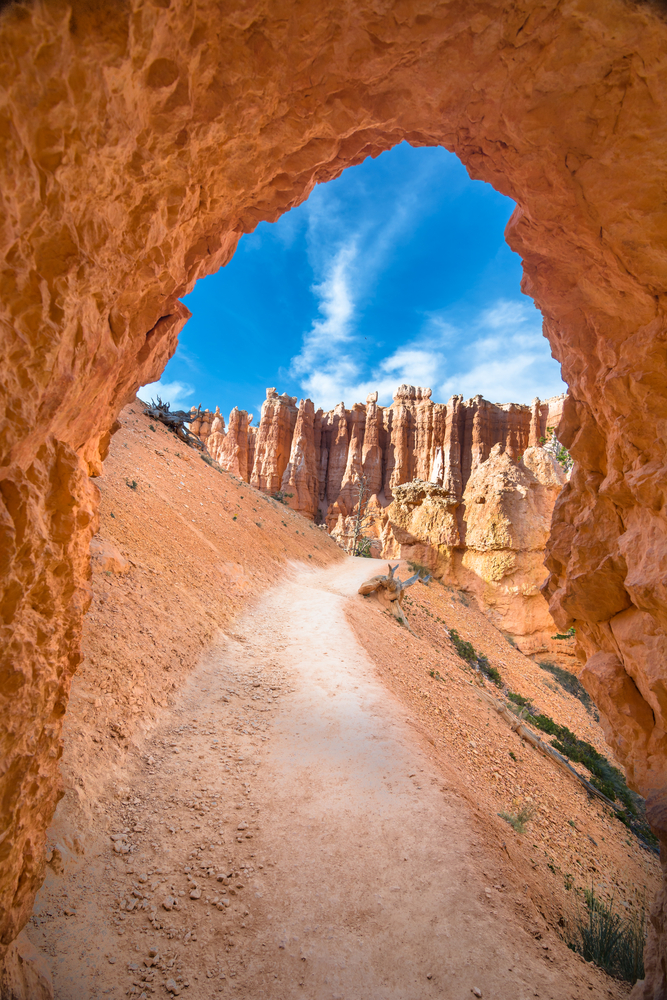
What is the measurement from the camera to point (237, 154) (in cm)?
355

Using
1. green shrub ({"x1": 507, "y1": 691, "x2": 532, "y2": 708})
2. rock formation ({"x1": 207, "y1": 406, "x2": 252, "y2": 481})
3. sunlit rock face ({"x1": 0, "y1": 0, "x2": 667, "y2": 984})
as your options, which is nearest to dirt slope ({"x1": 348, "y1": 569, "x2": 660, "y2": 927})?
green shrub ({"x1": 507, "y1": 691, "x2": 532, "y2": 708})

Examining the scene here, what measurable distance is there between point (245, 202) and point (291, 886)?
649cm

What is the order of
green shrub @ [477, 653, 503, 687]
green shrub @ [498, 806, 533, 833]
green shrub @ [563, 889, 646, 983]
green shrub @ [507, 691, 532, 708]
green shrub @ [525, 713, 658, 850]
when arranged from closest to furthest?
green shrub @ [563, 889, 646, 983] < green shrub @ [498, 806, 533, 833] < green shrub @ [525, 713, 658, 850] < green shrub @ [507, 691, 532, 708] < green shrub @ [477, 653, 503, 687]

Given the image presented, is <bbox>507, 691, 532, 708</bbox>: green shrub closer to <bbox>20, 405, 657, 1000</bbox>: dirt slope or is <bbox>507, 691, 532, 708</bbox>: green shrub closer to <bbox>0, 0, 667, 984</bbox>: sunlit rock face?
<bbox>20, 405, 657, 1000</bbox>: dirt slope

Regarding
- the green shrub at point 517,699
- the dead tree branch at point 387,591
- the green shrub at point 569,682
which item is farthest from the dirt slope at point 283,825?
the green shrub at point 569,682

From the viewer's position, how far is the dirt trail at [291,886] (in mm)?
3045

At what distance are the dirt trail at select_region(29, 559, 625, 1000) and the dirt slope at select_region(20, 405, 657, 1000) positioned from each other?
0.05 feet

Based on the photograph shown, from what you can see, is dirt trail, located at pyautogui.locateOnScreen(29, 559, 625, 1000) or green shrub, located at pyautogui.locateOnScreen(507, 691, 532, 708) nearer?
dirt trail, located at pyautogui.locateOnScreen(29, 559, 625, 1000)

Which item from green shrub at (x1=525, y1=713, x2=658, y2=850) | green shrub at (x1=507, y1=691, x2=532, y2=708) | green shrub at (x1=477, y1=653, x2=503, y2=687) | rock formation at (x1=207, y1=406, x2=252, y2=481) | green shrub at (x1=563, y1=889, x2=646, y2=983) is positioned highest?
rock formation at (x1=207, y1=406, x2=252, y2=481)

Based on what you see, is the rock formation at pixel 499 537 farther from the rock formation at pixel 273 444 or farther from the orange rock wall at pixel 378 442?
the rock formation at pixel 273 444

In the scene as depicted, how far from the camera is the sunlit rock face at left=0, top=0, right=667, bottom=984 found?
7.14ft

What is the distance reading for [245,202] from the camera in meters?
4.13

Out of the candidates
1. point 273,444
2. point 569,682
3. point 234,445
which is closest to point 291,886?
point 569,682

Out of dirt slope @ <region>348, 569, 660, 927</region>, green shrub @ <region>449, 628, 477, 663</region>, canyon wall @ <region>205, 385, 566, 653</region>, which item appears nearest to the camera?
dirt slope @ <region>348, 569, 660, 927</region>
